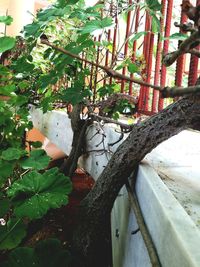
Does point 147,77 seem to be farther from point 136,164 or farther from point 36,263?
point 36,263

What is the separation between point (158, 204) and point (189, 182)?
287 mm

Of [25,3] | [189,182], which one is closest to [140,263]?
[189,182]

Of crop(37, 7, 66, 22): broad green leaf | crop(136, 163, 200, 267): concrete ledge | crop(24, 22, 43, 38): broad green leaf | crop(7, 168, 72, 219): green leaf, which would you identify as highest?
crop(37, 7, 66, 22): broad green leaf

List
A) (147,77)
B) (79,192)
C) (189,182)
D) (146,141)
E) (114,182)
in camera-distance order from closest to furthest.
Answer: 1. (189,182)
2. (146,141)
3. (114,182)
4. (147,77)
5. (79,192)

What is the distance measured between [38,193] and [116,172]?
0.39m

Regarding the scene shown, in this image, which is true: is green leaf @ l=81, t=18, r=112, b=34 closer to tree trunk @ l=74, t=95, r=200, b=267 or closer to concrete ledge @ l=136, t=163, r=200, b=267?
tree trunk @ l=74, t=95, r=200, b=267

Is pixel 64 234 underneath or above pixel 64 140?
underneath

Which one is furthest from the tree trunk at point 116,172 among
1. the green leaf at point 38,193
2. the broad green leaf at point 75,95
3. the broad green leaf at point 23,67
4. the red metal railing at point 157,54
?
the broad green leaf at point 23,67

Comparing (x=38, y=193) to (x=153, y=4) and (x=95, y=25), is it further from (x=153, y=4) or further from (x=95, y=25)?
(x=153, y=4)

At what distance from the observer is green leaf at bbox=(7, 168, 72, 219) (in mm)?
1174

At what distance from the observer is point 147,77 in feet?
6.40

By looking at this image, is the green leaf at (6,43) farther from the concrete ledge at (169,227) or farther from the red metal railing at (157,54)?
the concrete ledge at (169,227)

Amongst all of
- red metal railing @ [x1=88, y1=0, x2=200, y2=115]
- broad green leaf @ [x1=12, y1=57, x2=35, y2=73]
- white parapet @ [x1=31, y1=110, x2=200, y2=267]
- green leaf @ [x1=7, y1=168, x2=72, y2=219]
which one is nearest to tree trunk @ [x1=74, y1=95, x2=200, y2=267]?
white parapet @ [x1=31, y1=110, x2=200, y2=267]

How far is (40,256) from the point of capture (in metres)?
0.96
